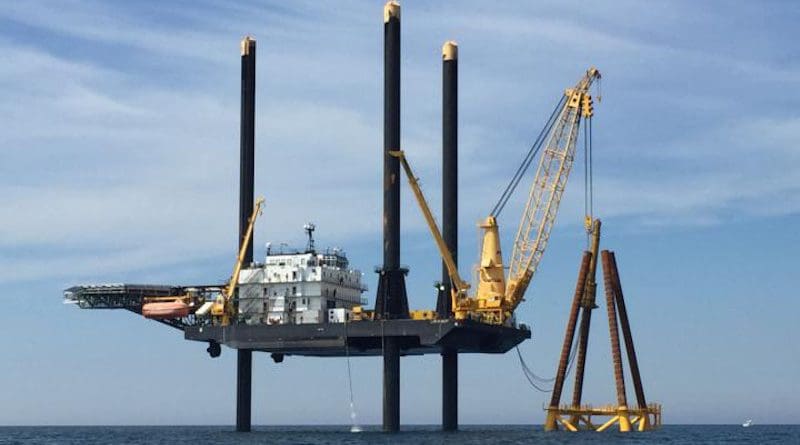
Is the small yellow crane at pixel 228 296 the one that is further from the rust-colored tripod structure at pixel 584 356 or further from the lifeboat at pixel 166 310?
the rust-colored tripod structure at pixel 584 356

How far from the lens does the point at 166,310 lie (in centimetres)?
10888

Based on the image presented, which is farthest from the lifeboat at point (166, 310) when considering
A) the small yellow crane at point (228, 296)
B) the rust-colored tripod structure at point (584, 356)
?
the rust-colored tripod structure at point (584, 356)

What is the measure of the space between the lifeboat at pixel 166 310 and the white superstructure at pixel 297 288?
17.4 ft

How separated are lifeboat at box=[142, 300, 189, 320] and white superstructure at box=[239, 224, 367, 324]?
5304 millimetres

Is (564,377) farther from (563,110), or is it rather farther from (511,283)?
(563,110)

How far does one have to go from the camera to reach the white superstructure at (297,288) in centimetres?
10444

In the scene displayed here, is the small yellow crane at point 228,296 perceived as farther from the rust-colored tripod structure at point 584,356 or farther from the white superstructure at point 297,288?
the rust-colored tripod structure at point 584,356

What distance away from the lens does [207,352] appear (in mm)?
107312

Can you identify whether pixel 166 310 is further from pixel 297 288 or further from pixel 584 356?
pixel 584 356

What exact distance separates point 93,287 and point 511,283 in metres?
38.2

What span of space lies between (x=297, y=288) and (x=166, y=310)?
1277 centimetres

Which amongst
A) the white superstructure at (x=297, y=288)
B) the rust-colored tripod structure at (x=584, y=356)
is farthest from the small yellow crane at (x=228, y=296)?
the rust-colored tripod structure at (x=584, y=356)

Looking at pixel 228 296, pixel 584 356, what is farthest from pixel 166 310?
pixel 584 356

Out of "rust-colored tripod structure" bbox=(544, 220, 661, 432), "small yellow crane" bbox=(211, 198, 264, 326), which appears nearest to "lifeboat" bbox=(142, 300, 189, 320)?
"small yellow crane" bbox=(211, 198, 264, 326)
